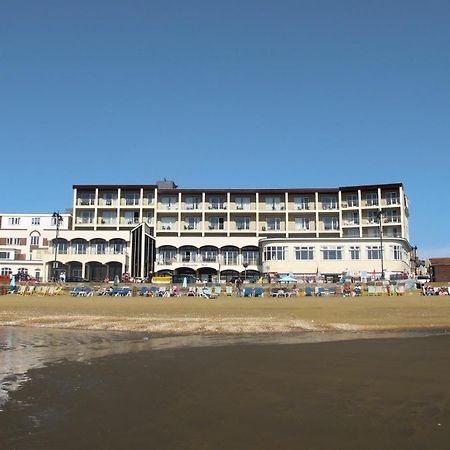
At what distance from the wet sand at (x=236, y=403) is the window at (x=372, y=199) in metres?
73.1

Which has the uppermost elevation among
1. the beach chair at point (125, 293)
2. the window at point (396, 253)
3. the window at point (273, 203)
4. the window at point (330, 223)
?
the window at point (273, 203)

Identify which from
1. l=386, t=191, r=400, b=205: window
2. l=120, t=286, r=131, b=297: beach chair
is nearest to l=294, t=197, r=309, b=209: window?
l=386, t=191, r=400, b=205: window

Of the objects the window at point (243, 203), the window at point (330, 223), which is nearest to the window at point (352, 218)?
the window at point (330, 223)

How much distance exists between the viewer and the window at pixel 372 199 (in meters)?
83.6

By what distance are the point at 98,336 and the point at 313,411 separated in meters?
12.7

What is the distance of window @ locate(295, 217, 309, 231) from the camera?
8538cm

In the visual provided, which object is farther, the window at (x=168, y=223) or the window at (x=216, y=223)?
the window at (x=168, y=223)

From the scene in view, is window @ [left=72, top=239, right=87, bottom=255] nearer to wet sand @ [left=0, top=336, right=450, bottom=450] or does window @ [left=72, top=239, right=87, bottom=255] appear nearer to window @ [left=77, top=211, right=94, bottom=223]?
window @ [left=77, top=211, right=94, bottom=223]

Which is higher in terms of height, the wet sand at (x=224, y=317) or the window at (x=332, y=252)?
the window at (x=332, y=252)

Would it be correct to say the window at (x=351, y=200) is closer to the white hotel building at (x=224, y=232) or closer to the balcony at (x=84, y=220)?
the white hotel building at (x=224, y=232)

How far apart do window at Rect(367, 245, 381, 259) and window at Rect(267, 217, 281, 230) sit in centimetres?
1932

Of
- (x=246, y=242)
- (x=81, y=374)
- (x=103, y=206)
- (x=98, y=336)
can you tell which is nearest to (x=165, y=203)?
(x=103, y=206)

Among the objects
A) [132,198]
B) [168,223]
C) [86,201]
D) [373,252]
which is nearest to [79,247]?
[86,201]

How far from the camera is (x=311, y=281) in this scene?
62594 millimetres
